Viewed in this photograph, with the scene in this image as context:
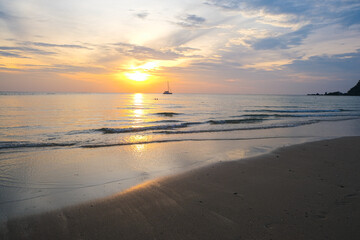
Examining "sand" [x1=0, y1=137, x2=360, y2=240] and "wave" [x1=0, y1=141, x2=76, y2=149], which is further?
"wave" [x1=0, y1=141, x2=76, y2=149]

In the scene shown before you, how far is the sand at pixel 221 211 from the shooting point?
3.67 metres

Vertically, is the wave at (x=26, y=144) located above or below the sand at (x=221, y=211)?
above

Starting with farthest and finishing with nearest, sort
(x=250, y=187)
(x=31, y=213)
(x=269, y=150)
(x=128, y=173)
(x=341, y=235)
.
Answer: (x=269, y=150), (x=128, y=173), (x=250, y=187), (x=31, y=213), (x=341, y=235)

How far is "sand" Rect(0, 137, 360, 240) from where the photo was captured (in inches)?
144

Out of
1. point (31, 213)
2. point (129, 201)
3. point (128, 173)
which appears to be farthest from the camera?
point (128, 173)

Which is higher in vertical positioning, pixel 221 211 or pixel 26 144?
pixel 26 144

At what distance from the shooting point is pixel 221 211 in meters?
4.36

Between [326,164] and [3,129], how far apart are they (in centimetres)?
2025

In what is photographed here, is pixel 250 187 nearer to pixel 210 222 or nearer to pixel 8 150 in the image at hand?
pixel 210 222

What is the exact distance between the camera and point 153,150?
34.1 ft

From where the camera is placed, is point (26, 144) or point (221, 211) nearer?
point (221, 211)

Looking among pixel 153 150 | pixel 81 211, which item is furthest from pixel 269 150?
pixel 81 211

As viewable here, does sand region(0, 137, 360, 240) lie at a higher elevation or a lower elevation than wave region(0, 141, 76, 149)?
lower

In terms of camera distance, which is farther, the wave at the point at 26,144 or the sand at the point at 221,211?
the wave at the point at 26,144
